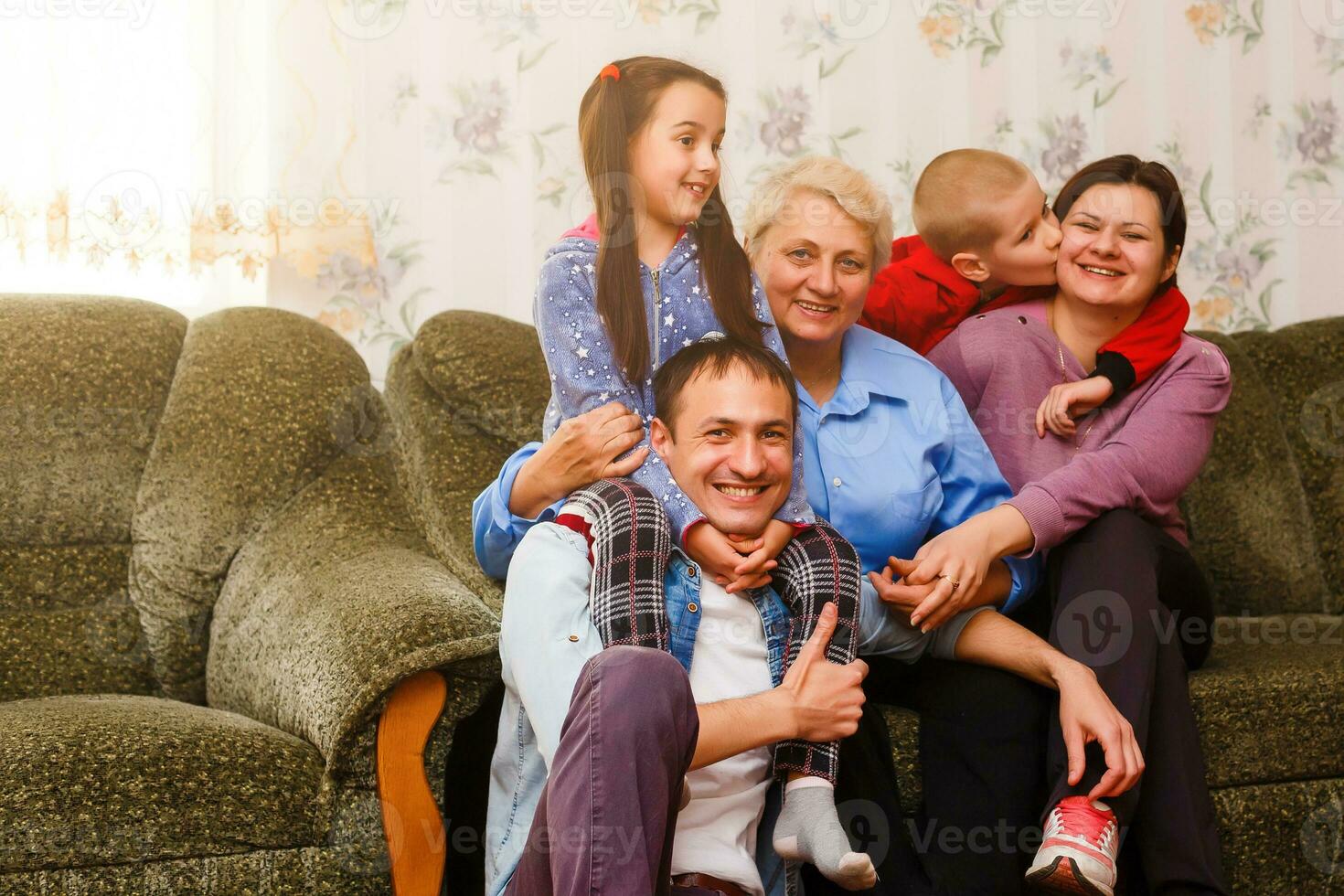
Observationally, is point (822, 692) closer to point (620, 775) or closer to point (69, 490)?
point (620, 775)

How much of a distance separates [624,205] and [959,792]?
0.84 meters

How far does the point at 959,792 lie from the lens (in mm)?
1545

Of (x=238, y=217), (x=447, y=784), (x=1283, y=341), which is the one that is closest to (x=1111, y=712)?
(x=447, y=784)

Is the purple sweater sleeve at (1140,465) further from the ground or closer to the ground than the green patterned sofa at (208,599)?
further from the ground

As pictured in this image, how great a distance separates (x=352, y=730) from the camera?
144 centimetres

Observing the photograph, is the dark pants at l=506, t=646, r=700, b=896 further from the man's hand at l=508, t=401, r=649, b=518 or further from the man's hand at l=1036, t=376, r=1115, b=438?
the man's hand at l=1036, t=376, r=1115, b=438

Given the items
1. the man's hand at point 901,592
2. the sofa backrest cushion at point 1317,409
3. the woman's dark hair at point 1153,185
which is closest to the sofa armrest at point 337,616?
the man's hand at point 901,592

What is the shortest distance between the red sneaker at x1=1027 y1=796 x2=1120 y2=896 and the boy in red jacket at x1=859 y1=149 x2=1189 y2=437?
1.91ft

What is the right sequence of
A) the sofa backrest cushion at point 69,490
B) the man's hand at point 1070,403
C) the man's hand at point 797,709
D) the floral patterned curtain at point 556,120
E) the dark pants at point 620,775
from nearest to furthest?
1. the dark pants at point 620,775
2. the man's hand at point 797,709
3. the man's hand at point 1070,403
4. the sofa backrest cushion at point 69,490
5. the floral patterned curtain at point 556,120

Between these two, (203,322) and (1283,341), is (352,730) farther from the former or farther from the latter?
(1283,341)

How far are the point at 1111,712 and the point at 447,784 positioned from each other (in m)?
0.78

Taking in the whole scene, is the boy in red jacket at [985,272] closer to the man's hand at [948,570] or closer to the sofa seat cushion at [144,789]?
the man's hand at [948,570]

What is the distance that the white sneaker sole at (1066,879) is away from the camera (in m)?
1.33

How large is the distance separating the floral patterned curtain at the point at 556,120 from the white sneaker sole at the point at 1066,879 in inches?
58.3
